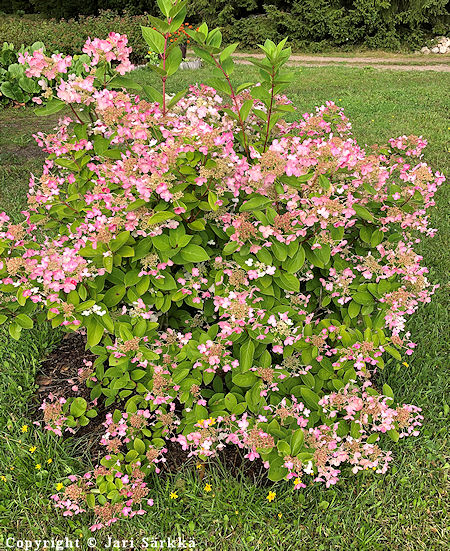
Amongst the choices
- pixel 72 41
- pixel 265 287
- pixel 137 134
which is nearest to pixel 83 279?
pixel 137 134

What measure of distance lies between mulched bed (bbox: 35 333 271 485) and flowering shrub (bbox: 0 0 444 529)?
169 millimetres

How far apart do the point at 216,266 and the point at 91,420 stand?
3.56ft

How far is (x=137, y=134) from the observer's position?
1.81 m

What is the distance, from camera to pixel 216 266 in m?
2.00

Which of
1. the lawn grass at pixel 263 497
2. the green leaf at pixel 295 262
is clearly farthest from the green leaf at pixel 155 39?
the green leaf at pixel 295 262

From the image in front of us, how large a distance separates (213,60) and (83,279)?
3.14ft

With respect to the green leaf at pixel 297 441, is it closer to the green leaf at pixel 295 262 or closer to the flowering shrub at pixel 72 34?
the green leaf at pixel 295 262

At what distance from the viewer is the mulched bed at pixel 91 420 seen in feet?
7.32

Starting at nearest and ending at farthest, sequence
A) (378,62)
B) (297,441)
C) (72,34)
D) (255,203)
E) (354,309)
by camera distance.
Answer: (255,203) → (297,441) → (354,309) → (72,34) → (378,62)

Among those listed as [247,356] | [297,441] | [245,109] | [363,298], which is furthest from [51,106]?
[297,441]

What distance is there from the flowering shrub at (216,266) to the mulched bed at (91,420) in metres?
0.17

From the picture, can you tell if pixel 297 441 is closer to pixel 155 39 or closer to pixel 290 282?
pixel 290 282

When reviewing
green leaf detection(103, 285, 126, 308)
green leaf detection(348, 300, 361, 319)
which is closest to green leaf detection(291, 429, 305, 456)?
green leaf detection(348, 300, 361, 319)

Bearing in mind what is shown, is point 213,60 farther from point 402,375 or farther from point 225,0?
point 225,0
